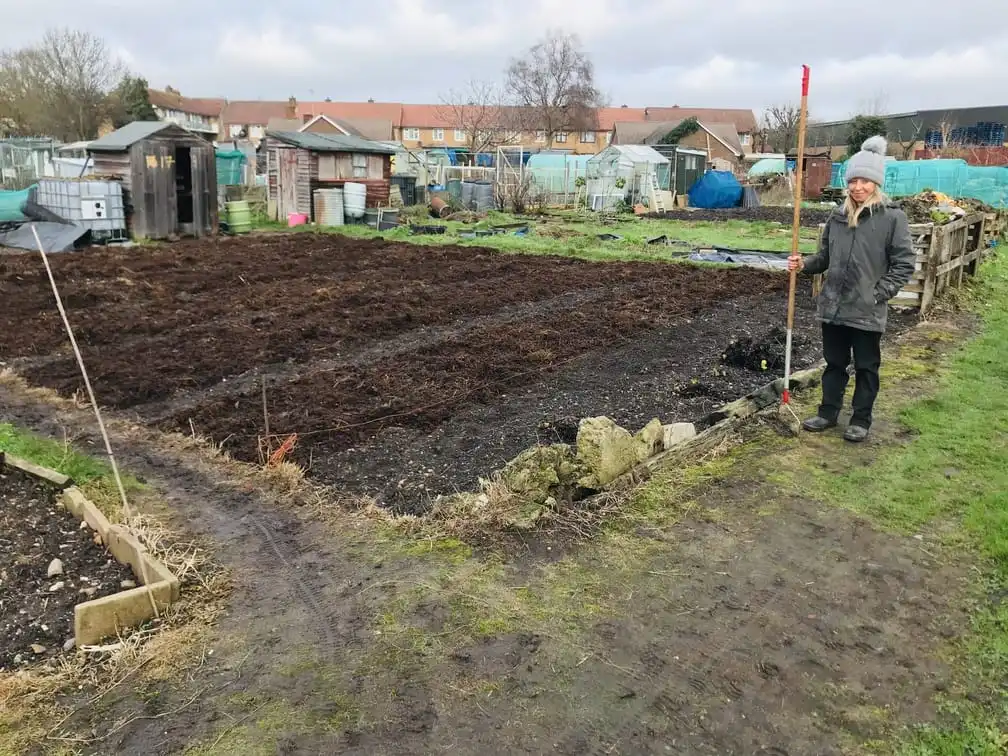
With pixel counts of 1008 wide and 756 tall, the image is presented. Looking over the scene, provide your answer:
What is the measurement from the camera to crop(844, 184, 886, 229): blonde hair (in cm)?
493

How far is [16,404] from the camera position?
6699mm

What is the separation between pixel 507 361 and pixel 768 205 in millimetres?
31600

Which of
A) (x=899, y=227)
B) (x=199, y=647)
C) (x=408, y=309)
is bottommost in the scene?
(x=199, y=647)

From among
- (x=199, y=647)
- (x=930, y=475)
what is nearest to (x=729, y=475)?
(x=930, y=475)

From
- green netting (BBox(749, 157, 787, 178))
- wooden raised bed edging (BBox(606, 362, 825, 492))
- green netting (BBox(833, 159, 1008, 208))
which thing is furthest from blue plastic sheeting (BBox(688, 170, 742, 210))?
wooden raised bed edging (BBox(606, 362, 825, 492))

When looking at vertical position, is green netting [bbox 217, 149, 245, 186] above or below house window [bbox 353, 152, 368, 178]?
above

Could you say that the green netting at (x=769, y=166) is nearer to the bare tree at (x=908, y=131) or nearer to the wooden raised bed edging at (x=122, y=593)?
the bare tree at (x=908, y=131)

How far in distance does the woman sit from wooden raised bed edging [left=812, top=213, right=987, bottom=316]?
4961mm

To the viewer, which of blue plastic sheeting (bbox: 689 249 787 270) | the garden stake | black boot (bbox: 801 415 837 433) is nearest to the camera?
the garden stake

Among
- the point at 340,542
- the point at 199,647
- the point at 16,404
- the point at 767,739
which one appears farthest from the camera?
the point at 16,404

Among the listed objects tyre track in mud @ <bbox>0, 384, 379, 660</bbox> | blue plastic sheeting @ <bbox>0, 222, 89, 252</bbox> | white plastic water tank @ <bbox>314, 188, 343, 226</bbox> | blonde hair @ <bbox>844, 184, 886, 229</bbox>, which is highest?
white plastic water tank @ <bbox>314, 188, 343, 226</bbox>

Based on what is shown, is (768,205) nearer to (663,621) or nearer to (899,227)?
(899,227)

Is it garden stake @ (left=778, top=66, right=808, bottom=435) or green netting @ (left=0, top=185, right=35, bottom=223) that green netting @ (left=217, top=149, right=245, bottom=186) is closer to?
green netting @ (left=0, top=185, right=35, bottom=223)

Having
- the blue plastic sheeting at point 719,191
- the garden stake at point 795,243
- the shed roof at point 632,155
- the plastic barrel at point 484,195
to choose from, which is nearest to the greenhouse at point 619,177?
the shed roof at point 632,155
